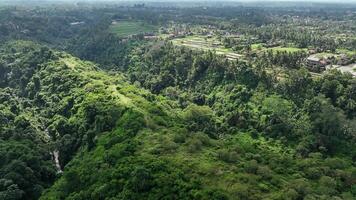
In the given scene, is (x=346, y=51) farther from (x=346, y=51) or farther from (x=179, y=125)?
(x=179, y=125)

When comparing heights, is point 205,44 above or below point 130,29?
above

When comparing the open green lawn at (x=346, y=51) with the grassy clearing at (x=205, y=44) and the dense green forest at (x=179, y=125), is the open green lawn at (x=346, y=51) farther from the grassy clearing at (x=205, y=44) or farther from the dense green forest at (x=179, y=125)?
the grassy clearing at (x=205, y=44)

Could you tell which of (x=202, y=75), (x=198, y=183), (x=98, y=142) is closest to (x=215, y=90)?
(x=202, y=75)

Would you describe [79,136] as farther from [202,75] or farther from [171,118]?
[202,75]

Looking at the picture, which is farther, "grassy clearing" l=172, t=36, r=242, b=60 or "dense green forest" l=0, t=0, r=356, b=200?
"grassy clearing" l=172, t=36, r=242, b=60

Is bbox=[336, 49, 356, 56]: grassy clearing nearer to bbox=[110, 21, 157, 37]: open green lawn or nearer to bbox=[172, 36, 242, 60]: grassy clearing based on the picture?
bbox=[172, 36, 242, 60]: grassy clearing

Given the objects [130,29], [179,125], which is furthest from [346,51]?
[130,29]

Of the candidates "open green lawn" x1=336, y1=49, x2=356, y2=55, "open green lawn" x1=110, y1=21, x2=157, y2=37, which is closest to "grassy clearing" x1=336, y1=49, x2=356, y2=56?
"open green lawn" x1=336, y1=49, x2=356, y2=55

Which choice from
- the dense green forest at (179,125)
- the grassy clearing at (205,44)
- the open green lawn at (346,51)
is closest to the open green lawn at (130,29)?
the grassy clearing at (205,44)
